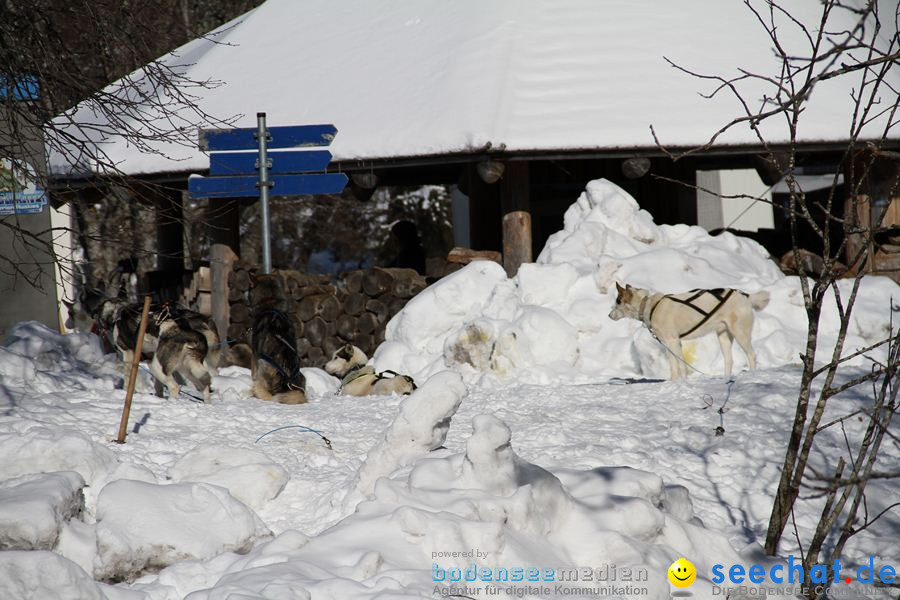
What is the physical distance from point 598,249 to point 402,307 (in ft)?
7.96

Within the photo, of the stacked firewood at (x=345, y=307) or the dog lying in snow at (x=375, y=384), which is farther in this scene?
the stacked firewood at (x=345, y=307)

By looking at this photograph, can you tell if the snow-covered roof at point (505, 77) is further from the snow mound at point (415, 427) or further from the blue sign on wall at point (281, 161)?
the snow mound at point (415, 427)

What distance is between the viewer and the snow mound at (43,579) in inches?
151

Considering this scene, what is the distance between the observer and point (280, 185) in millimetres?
10766

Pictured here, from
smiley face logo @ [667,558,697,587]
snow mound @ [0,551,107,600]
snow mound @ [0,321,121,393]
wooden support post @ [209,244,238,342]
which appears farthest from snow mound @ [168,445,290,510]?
wooden support post @ [209,244,238,342]

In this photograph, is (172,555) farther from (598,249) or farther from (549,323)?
(598,249)

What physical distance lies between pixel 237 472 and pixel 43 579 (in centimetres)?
152

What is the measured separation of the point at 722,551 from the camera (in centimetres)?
448

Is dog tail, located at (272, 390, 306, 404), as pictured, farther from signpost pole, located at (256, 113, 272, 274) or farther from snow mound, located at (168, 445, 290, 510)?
snow mound, located at (168, 445, 290, 510)

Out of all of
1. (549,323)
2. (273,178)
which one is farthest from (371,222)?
(549,323)

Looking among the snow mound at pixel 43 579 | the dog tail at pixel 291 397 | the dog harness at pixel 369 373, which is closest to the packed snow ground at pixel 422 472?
the snow mound at pixel 43 579

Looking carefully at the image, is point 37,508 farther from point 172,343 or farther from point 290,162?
point 290,162

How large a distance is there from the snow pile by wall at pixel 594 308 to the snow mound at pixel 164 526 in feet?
15.5

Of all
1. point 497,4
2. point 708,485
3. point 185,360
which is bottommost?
point 708,485
